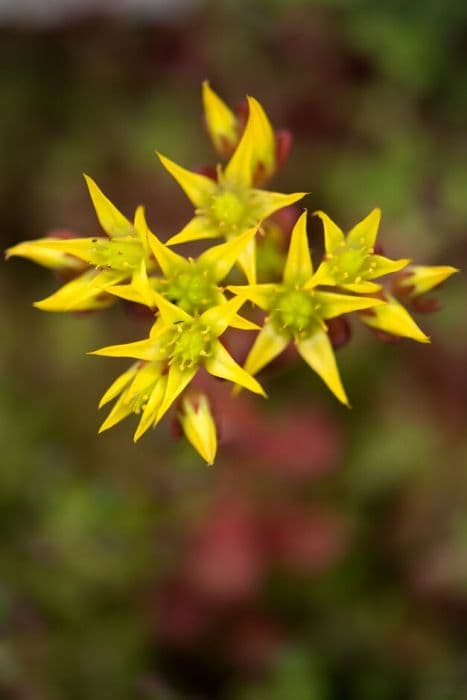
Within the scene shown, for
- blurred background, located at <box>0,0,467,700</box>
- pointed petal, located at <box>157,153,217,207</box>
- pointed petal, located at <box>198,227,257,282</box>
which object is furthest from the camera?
blurred background, located at <box>0,0,467,700</box>

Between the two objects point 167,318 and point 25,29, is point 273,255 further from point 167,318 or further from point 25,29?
point 25,29

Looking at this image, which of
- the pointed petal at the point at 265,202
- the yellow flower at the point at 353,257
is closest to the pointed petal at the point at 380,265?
the yellow flower at the point at 353,257

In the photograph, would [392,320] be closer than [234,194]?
Yes

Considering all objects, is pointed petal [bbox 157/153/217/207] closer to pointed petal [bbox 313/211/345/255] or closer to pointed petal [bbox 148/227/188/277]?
pointed petal [bbox 148/227/188/277]

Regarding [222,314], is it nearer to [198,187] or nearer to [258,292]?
[258,292]

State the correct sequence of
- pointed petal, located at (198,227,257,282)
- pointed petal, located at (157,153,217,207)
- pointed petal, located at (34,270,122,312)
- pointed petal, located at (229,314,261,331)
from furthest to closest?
1. pointed petal, located at (157,153,217,207)
2. pointed petal, located at (34,270,122,312)
3. pointed petal, located at (198,227,257,282)
4. pointed petal, located at (229,314,261,331)

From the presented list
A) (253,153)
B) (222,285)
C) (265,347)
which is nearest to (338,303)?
(265,347)

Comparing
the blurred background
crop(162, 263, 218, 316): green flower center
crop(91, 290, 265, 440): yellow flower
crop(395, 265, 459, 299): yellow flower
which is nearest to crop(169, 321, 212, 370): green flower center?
crop(91, 290, 265, 440): yellow flower
